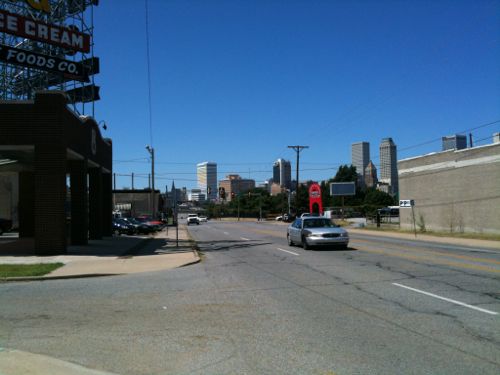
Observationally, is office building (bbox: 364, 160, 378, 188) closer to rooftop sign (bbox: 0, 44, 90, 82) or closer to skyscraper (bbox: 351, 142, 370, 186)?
skyscraper (bbox: 351, 142, 370, 186)

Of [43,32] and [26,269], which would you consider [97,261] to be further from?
[43,32]

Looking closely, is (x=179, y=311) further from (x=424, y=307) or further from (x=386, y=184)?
(x=386, y=184)

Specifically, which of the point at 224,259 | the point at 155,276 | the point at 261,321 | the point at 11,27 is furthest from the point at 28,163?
the point at 261,321

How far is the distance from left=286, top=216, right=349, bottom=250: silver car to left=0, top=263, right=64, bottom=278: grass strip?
10573 mm

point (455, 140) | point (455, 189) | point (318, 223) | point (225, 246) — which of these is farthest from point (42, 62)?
point (455, 140)

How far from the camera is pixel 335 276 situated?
543 inches

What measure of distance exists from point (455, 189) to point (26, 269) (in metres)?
34.4

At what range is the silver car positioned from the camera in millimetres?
22344

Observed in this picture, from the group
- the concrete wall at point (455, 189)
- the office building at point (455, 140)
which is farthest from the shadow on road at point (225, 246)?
the office building at point (455, 140)

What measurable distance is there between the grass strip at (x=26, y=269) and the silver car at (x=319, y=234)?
34.7 feet

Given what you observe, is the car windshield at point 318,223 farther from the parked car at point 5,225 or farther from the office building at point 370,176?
the office building at point 370,176

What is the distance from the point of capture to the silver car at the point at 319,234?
22.3 m

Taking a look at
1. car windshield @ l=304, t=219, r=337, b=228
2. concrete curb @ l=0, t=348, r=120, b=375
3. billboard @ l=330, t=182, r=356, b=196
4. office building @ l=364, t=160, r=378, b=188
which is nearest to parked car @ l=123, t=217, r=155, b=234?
car windshield @ l=304, t=219, r=337, b=228

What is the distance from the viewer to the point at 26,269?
1575 centimetres
